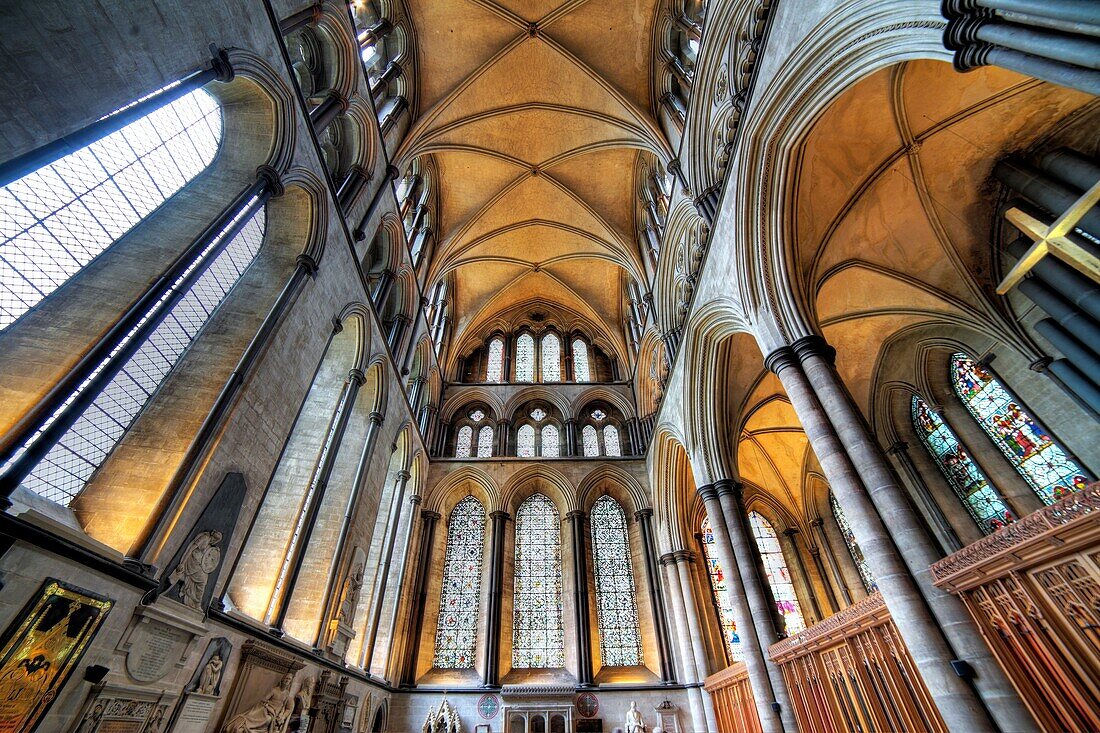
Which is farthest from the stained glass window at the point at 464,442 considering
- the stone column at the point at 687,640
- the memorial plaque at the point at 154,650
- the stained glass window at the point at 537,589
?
the memorial plaque at the point at 154,650

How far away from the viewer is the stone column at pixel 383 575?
10.6 meters

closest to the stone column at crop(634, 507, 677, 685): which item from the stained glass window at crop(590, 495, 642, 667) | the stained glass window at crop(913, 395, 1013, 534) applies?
the stained glass window at crop(590, 495, 642, 667)

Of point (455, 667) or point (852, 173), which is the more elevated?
point (852, 173)

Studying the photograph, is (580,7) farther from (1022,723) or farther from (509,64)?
(1022,723)

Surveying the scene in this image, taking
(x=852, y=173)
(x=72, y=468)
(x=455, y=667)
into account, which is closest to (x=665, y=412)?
(x=852, y=173)

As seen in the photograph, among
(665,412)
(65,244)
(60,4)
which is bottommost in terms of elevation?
(65,244)

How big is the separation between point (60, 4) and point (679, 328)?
10.9m

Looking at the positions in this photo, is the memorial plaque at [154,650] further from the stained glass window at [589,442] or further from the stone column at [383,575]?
the stained glass window at [589,442]

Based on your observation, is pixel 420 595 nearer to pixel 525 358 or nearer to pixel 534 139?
pixel 525 358

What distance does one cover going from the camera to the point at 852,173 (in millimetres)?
8047

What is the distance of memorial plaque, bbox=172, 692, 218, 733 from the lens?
5.03 meters

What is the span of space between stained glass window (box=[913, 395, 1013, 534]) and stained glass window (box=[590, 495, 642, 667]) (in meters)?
8.10

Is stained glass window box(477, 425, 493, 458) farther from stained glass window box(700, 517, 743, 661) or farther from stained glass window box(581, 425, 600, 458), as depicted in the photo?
stained glass window box(700, 517, 743, 661)

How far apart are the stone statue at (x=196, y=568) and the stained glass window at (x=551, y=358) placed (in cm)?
1323
